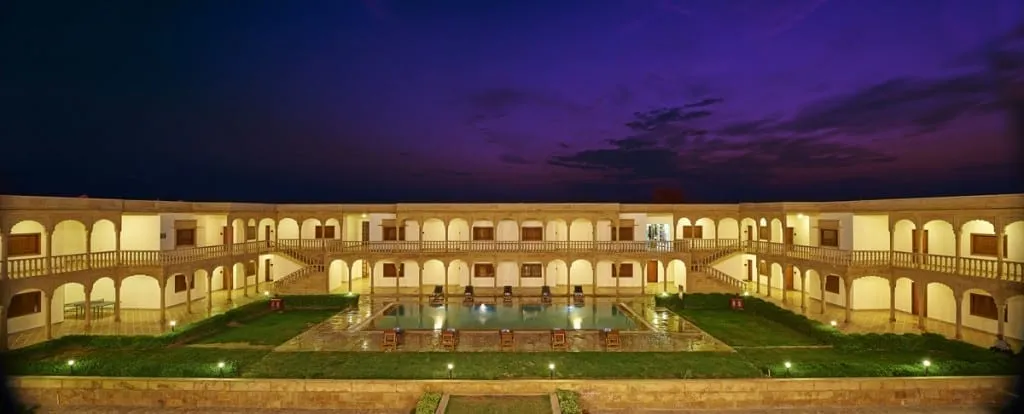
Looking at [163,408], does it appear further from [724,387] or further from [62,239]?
[724,387]

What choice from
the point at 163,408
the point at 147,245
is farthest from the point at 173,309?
the point at 163,408

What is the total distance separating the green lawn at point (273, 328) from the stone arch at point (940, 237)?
86.1 feet

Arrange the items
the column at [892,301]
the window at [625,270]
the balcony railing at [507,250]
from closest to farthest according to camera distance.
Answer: the balcony railing at [507,250] < the column at [892,301] < the window at [625,270]

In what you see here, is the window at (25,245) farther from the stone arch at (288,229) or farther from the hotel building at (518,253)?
the stone arch at (288,229)

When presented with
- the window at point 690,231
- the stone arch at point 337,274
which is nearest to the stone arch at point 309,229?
the stone arch at point 337,274

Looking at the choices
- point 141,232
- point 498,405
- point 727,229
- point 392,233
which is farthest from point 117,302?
point 727,229

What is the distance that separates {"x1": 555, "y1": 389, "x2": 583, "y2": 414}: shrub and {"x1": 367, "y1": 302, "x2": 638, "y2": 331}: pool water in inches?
293

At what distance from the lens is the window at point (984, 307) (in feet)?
64.2

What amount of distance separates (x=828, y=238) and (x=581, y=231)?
13.3 meters

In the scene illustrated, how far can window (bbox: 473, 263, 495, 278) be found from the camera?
3312cm

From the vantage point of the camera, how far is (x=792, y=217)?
29.4m

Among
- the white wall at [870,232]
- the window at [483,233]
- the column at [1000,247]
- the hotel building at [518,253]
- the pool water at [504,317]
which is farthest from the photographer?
the window at [483,233]

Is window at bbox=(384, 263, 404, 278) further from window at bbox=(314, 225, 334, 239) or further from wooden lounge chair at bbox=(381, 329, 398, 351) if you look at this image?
wooden lounge chair at bbox=(381, 329, 398, 351)

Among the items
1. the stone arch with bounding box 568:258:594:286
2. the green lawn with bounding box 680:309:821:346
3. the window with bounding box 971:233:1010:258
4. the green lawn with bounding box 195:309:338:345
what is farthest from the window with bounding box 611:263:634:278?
the green lawn with bounding box 195:309:338:345
